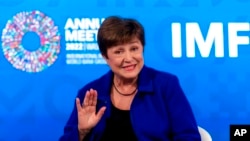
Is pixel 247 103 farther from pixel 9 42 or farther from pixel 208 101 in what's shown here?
pixel 9 42

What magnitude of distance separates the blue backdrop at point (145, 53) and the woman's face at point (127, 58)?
679 millimetres

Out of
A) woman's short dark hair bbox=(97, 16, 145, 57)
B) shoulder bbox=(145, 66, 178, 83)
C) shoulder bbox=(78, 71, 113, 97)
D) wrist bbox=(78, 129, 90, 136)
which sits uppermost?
woman's short dark hair bbox=(97, 16, 145, 57)

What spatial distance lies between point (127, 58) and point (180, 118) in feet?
0.91

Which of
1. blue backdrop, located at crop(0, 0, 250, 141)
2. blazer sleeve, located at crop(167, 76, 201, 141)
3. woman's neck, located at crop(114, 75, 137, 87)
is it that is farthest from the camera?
blue backdrop, located at crop(0, 0, 250, 141)

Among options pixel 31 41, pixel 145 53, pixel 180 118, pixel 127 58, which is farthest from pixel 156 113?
pixel 31 41

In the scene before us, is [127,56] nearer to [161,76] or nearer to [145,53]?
[161,76]

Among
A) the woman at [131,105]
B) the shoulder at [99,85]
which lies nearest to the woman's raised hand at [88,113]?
the woman at [131,105]

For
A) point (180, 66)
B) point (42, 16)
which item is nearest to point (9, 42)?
point (42, 16)

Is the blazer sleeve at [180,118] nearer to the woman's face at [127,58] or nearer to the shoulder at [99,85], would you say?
the woman's face at [127,58]

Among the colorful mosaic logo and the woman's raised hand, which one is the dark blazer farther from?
the colorful mosaic logo

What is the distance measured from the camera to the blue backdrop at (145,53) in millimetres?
2268

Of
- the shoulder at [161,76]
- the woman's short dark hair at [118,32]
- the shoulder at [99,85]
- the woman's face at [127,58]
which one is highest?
the woman's short dark hair at [118,32]

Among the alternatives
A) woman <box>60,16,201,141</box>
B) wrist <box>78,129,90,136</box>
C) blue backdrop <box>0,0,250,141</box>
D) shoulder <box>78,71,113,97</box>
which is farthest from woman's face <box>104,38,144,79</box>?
blue backdrop <box>0,0,250,141</box>

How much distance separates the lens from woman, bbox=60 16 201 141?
1.56 metres
